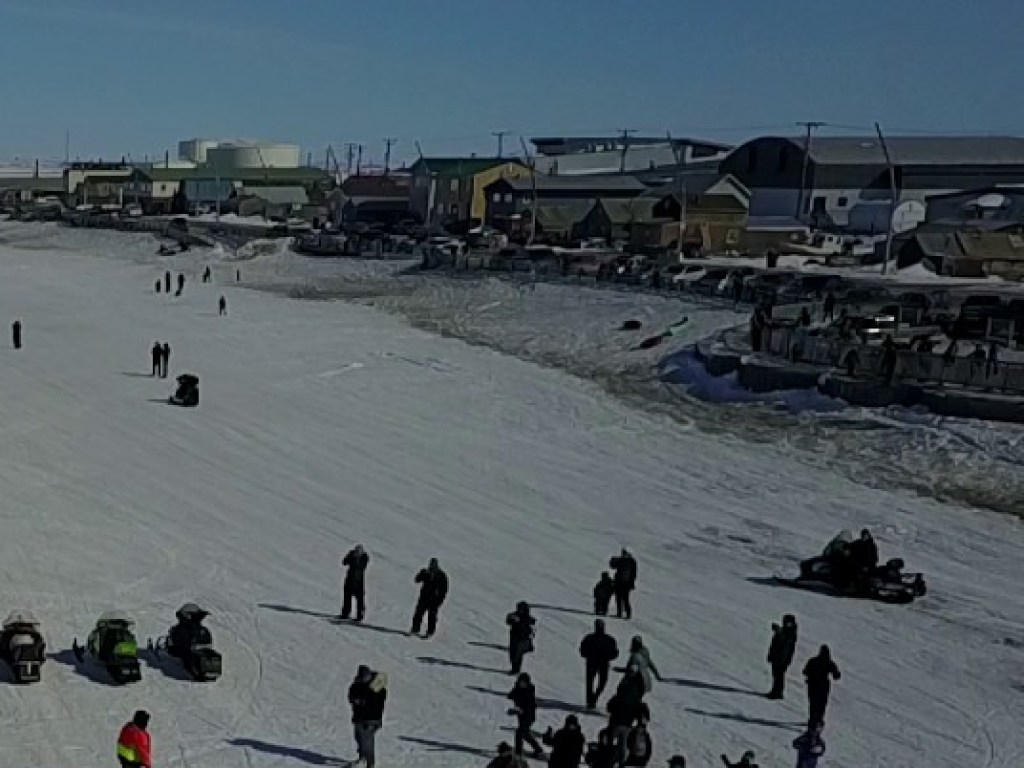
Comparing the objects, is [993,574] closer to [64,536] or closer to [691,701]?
[691,701]

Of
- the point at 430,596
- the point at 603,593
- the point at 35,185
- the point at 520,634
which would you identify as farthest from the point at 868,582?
the point at 35,185

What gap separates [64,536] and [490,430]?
515 inches

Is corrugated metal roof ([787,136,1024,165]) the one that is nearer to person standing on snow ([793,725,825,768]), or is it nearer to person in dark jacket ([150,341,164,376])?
person in dark jacket ([150,341,164,376])

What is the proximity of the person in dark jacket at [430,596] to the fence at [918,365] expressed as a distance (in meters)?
18.9

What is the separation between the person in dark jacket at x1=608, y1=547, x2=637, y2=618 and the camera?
17.7 m

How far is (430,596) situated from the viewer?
16.5 meters

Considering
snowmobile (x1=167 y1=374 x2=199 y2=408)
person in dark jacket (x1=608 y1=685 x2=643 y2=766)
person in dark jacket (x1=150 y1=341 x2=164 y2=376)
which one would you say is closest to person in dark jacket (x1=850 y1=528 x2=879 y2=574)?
person in dark jacket (x1=608 y1=685 x2=643 y2=766)

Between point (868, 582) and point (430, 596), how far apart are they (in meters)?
6.66

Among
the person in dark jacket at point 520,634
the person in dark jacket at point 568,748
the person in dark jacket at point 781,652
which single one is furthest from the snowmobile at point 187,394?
the person in dark jacket at point 568,748

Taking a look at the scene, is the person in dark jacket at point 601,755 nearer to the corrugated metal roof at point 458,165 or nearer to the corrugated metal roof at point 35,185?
the corrugated metal roof at point 458,165

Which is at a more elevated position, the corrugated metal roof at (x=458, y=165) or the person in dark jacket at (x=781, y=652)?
the corrugated metal roof at (x=458, y=165)

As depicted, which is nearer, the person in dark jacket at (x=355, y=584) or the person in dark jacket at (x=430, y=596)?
the person in dark jacket at (x=430, y=596)

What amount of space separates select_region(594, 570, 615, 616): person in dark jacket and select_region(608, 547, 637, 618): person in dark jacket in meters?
0.10

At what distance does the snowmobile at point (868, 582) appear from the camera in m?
19.1
